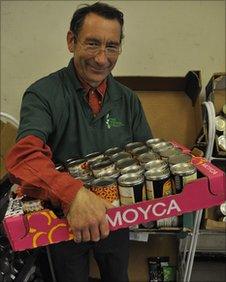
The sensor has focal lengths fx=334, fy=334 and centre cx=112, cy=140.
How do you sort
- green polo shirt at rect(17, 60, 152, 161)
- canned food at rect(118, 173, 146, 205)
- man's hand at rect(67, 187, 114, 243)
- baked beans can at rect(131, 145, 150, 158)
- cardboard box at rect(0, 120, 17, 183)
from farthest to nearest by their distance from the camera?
1. cardboard box at rect(0, 120, 17, 183)
2. baked beans can at rect(131, 145, 150, 158)
3. green polo shirt at rect(17, 60, 152, 161)
4. canned food at rect(118, 173, 146, 205)
5. man's hand at rect(67, 187, 114, 243)

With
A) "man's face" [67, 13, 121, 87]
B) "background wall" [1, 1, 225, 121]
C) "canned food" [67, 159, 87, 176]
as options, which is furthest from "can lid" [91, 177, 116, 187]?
"background wall" [1, 1, 225, 121]

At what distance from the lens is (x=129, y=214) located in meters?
1.00

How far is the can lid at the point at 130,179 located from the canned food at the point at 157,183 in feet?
0.09

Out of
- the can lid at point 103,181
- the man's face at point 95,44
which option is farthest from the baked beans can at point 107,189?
the man's face at point 95,44

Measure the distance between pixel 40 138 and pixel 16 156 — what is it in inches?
3.9

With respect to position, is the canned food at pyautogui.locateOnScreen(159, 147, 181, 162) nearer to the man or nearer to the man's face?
the man

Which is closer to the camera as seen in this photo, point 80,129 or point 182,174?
point 182,174

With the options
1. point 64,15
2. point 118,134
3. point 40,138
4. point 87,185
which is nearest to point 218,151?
point 118,134

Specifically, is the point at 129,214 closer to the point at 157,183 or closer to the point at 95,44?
the point at 157,183

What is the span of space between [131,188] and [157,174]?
3.8 inches

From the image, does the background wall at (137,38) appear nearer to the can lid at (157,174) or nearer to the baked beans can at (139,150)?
the baked beans can at (139,150)

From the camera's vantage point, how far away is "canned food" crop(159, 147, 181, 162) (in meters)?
1.18

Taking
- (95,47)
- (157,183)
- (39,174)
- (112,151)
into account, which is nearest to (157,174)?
(157,183)

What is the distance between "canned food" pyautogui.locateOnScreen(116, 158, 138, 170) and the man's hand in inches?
9.5
